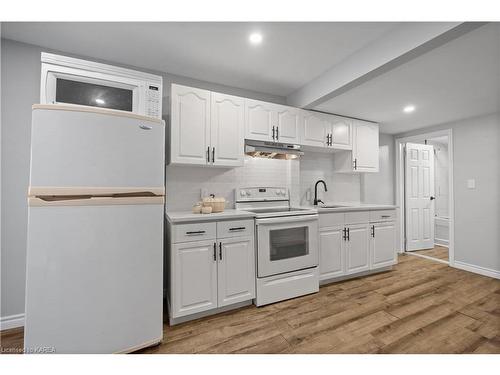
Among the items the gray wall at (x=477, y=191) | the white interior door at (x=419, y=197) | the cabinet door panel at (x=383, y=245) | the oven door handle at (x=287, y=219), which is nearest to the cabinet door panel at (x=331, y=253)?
the oven door handle at (x=287, y=219)

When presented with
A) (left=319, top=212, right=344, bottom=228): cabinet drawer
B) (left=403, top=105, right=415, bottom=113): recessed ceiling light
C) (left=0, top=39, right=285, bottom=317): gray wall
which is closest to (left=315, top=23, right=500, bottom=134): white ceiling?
(left=403, top=105, right=415, bottom=113): recessed ceiling light

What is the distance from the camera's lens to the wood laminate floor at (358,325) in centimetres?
165

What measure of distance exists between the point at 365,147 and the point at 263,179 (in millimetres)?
1740

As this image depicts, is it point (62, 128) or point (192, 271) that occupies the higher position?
point (62, 128)

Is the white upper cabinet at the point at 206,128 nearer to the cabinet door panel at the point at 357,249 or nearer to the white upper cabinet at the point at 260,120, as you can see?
the white upper cabinet at the point at 260,120

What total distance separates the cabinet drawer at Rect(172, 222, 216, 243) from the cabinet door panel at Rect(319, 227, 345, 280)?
1.38m

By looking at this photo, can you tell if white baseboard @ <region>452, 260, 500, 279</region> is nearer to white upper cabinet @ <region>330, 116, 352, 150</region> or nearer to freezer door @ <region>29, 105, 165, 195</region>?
white upper cabinet @ <region>330, 116, 352, 150</region>

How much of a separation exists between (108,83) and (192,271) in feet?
5.43

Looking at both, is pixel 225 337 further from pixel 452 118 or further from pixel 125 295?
pixel 452 118

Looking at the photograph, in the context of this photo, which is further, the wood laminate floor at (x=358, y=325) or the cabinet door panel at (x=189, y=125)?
the cabinet door panel at (x=189, y=125)

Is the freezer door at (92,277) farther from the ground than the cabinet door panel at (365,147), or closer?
closer

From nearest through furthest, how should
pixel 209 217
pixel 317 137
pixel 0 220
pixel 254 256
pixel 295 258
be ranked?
1. pixel 0 220
2. pixel 209 217
3. pixel 254 256
4. pixel 295 258
5. pixel 317 137

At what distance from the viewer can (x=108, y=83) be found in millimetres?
1732

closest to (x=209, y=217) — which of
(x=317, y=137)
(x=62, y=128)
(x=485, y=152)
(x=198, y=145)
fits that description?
(x=198, y=145)
